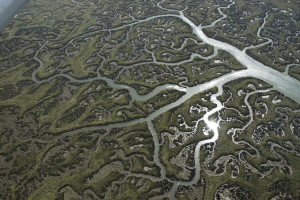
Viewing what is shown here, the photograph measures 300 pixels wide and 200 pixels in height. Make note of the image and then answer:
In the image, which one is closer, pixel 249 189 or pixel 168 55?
pixel 249 189

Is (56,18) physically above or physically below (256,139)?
above

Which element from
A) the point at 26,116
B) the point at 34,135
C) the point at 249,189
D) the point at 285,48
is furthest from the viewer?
the point at 285,48

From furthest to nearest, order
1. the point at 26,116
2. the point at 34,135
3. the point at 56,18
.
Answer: the point at 56,18
the point at 26,116
the point at 34,135

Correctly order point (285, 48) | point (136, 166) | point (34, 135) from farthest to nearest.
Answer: point (285, 48) < point (34, 135) < point (136, 166)

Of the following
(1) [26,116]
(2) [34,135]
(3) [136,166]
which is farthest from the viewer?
(1) [26,116]

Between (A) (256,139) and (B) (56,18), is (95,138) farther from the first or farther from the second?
(B) (56,18)

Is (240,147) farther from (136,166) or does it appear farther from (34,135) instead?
(34,135)

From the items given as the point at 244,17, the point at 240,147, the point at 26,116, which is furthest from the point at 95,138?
the point at 244,17

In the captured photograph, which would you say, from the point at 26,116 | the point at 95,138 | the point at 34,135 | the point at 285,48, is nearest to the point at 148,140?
the point at 95,138

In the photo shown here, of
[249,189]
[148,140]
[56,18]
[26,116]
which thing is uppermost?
[56,18]
